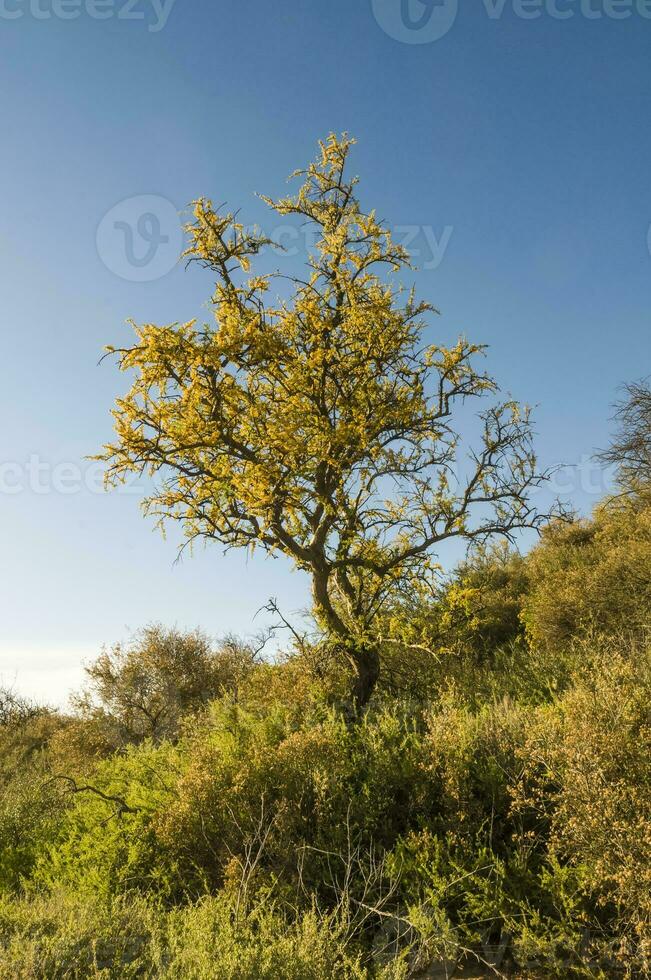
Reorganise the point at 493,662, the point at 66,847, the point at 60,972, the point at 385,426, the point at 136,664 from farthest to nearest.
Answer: the point at 136,664 < the point at 493,662 < the point at 385,426 < the point at 66,847 < the point at 60,972

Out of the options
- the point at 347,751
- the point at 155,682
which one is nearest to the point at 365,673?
the point at 347,751

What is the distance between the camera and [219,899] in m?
5.09

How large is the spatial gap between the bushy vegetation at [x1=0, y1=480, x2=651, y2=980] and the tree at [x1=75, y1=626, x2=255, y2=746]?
18.4 ft

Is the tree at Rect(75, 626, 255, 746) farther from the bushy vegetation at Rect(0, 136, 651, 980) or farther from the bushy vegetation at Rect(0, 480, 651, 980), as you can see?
the bushy vegetation at Rect(0, 480, 651, 980)

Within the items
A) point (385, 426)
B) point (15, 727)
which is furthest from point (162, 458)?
point (15, 727)

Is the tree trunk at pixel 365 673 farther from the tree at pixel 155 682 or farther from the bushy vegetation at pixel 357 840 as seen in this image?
the tree at pixel 155 682

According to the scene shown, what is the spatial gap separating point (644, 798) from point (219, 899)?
3494 mm

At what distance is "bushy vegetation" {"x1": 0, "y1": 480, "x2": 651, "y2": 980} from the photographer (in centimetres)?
418

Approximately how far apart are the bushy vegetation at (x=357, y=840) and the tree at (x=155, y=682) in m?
5.59

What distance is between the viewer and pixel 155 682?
17125mm

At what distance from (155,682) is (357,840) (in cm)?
1283

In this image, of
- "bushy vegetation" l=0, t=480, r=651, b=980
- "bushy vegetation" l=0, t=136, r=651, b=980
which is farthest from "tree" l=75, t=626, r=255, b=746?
"bushy vegetation" l=0, t=480, r=651, b=980

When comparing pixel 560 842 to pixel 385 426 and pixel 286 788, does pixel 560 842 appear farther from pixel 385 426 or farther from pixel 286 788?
pixel 385 426

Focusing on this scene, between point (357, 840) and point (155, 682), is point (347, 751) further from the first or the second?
point (155, 682)
